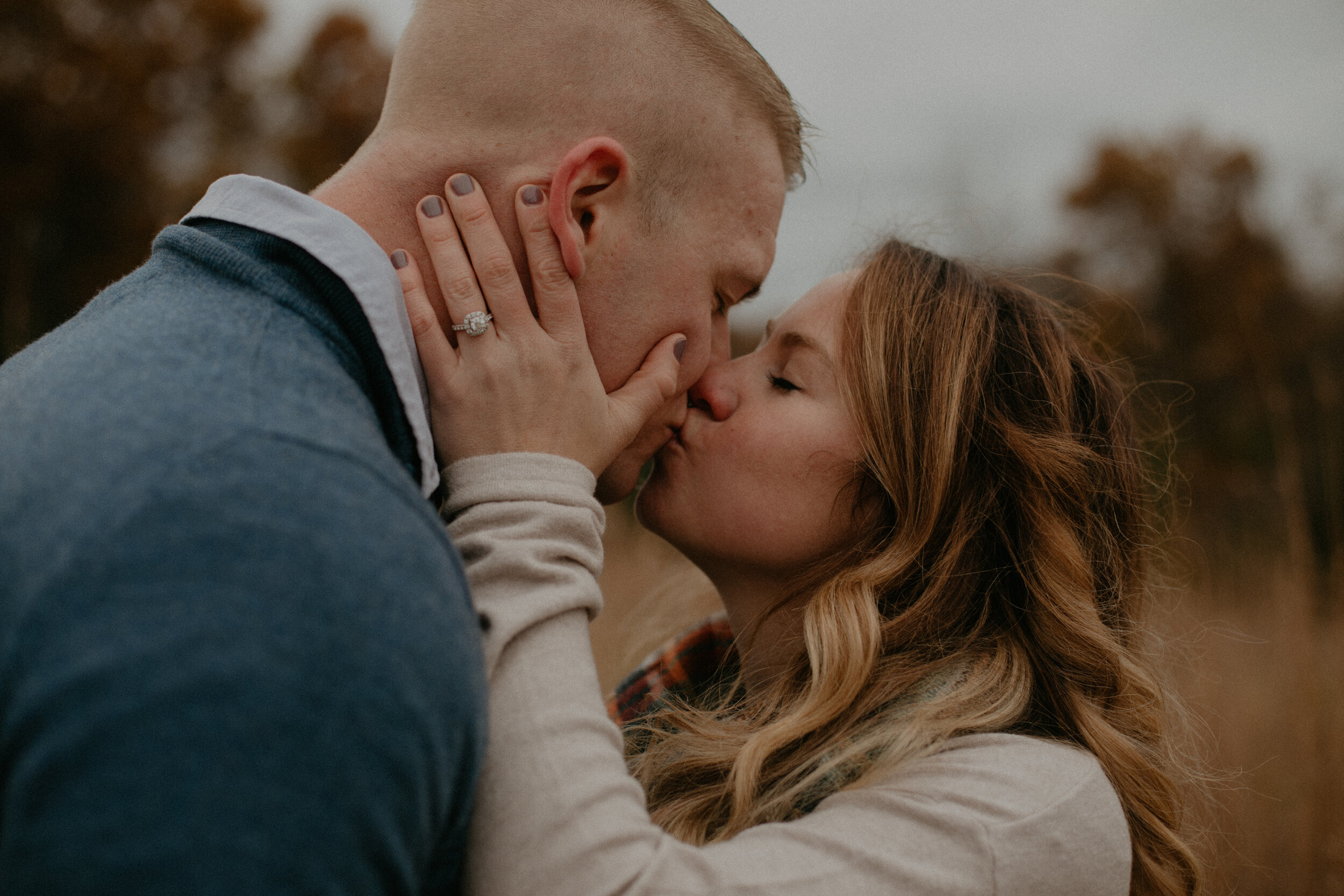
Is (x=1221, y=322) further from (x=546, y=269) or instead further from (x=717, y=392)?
(x=546, y=269)

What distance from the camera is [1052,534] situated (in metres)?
2.11

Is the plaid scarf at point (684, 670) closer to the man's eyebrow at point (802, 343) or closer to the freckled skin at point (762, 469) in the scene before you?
the freckled skin at point (762, 469)

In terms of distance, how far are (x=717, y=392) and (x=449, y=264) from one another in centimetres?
82

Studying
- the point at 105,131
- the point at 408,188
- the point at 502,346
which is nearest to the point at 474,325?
the point at 502,346

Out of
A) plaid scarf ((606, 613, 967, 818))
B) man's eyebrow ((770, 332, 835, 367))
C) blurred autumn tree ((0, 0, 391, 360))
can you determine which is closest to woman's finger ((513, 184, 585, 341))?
man's eyebrow ((770, 332, 835, 367))

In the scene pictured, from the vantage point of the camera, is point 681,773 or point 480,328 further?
point 681,773

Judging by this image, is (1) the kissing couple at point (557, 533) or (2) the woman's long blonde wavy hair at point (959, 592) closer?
(1) the kissing couple at point (557, 533)

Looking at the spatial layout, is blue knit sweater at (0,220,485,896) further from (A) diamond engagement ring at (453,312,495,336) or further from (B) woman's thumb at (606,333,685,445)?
(B) woman's thumb at (606,333,685,445)

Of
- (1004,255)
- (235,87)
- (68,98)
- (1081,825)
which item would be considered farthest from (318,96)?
(1081,825)

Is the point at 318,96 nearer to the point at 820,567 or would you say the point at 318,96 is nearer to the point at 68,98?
the point at 68,98

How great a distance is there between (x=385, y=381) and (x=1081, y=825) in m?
1.38

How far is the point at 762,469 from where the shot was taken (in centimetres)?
213

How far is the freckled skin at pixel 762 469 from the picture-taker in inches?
83.7

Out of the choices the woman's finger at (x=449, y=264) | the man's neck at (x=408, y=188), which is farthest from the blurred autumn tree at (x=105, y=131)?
the woman's finger at (x=449, y=264)
